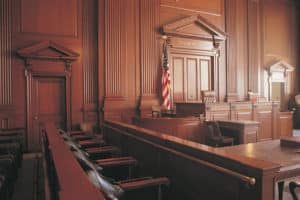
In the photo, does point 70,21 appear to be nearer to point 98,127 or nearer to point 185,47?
point 98,127

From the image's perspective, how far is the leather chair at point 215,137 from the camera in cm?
505

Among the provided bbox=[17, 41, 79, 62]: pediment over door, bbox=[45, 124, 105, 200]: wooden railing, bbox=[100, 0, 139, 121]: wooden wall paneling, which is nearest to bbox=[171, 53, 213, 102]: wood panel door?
bbox=[100, 0, 139, 121]: wooden wall paneling

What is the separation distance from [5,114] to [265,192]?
5615 mm

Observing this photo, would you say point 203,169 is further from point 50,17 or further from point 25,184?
point 50,17

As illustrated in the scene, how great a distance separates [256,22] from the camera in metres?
9.11

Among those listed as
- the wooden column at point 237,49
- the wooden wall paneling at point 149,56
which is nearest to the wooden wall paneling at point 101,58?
the wooden wall paneling at point 149,56

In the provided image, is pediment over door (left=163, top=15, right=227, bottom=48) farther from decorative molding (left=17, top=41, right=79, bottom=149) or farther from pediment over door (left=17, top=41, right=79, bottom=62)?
decorative molding (left=17, top=41, right=79, bottom=149)

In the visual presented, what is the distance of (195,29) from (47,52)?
4.42m

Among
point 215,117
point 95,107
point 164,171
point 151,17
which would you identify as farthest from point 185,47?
point 164,171

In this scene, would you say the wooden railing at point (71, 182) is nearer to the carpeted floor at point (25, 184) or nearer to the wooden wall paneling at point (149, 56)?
the carpeted floor at point (25, 184)

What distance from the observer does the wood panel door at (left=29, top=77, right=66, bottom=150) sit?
586 cm

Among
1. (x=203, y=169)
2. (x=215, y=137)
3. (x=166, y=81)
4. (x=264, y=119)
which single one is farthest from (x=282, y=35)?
(x=203, y=169)

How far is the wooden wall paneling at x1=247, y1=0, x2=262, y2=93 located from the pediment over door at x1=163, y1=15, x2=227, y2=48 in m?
1.34

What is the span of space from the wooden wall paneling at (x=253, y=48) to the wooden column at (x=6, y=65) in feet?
24.1
